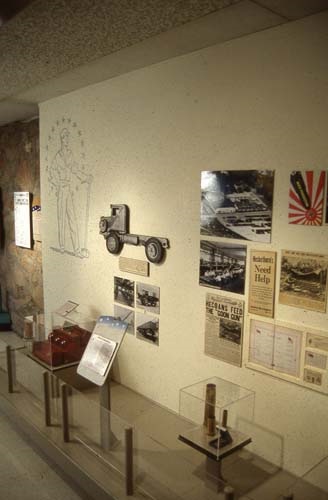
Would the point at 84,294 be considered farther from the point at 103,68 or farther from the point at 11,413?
the point at 103,68

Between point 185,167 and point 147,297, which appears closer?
point 185,167

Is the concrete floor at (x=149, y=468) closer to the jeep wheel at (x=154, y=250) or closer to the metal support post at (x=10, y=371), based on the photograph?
the metal support post at (x=10, y=371)

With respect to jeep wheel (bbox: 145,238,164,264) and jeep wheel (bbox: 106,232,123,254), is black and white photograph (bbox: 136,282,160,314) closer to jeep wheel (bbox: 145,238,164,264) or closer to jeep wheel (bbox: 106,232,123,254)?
jeep wheel (bbox: 145,238,164,264)

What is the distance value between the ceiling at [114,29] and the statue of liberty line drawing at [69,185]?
29.1 inches

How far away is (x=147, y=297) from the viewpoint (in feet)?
10.8

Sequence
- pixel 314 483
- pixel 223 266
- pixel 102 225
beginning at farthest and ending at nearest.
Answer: pixel 102 225
pixel 223 266
pixel 314 483

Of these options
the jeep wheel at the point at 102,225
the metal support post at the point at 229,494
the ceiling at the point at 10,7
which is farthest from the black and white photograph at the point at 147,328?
the ceiling at the point at 10,7

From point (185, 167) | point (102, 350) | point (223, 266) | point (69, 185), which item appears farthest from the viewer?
point (69, 185)

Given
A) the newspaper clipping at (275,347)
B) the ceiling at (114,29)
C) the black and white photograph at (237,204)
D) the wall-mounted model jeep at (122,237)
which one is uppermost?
the ceiling at (114,29)

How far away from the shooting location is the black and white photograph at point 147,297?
321cm

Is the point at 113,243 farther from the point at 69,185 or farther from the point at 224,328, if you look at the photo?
the point at 224,328

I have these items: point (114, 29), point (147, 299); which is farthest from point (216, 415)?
point (114, 29)

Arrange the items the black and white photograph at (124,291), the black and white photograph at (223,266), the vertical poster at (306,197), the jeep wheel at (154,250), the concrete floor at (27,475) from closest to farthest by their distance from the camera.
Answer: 1. the vertical poster at (306,197)
2. the concrete floor at (27,475)
3. the black and white photograph at (223,266)
4. the jeep wheel at (154,250)
5. the black and white photograph at (124,291)

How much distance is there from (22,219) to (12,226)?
18.6 inches
